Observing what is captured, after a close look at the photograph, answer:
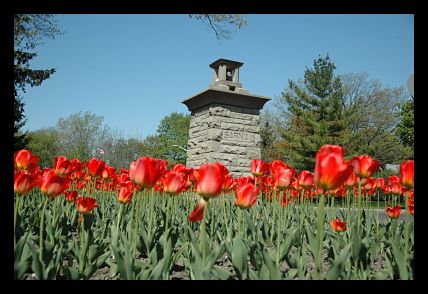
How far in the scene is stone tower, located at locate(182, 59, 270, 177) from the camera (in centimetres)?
847

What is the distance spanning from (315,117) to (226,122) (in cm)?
1306

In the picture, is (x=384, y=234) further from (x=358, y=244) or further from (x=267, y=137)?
(x=267, y=137)

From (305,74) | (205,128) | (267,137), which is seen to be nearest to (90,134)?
(267,137)

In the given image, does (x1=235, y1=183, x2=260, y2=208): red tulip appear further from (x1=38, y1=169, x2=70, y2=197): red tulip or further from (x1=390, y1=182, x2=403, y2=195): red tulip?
(x1=390, y1=182, x2=403, y2=195): red tulip

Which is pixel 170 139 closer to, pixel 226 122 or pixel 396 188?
pixel 226 122

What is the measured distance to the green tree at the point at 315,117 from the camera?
19.2m

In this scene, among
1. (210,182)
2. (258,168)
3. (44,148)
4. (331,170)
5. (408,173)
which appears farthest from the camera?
(44,148)

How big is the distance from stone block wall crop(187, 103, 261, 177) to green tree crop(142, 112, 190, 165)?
3158 cm

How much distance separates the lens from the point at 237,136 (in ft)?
28.8

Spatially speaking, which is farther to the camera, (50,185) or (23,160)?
(23,160)

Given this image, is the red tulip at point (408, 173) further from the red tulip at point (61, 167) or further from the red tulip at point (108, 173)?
the red tulip at point (108, 173)

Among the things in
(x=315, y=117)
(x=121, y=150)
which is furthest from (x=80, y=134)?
(x=315, y=117)

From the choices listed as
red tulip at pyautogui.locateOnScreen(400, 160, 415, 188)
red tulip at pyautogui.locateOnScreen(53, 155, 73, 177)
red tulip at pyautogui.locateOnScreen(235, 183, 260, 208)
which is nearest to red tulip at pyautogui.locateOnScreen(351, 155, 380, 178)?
red tulip at pyautogui.locateOnScreen(400, 160, 415, 188)
